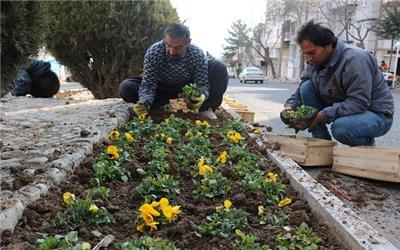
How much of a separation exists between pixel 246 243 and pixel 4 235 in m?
0.92

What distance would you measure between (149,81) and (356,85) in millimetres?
2180

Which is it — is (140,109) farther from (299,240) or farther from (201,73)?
(299,240)

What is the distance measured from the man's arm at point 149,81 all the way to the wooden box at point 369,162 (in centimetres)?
199

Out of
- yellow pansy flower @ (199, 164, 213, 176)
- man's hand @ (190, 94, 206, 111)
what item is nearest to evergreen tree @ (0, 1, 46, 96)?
yellow pansy flower @ (199, 164, 213, 176)

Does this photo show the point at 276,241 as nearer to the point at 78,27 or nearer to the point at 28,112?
the point at 28,112

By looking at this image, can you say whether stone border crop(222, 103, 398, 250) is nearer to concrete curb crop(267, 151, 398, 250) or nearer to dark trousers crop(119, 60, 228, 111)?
concrete curb crop(267, 151, 398, 250)

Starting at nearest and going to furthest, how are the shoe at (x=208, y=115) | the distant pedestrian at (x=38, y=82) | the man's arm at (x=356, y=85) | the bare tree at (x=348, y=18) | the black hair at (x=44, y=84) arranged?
the man's arm at (x=356, y=85)
the shoe at (x=208, y=115)
the distant pedestrian at (x=38, y=82)
the black hair at (x=44, y=84)
the bare tree at (x=348, y=18)

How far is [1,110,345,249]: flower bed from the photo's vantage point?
179 cm

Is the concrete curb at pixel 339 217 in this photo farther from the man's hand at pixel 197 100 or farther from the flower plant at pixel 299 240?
the man's hand at pixel 197 100

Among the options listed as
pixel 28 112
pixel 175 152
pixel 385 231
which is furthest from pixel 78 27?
pixel 385 231

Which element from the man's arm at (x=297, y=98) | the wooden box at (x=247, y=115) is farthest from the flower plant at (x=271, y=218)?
the wooden box at (x=247, y=115)

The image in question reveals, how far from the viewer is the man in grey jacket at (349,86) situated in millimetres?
3562

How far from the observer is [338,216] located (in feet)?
6.75

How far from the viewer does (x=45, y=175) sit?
90.2 inches
